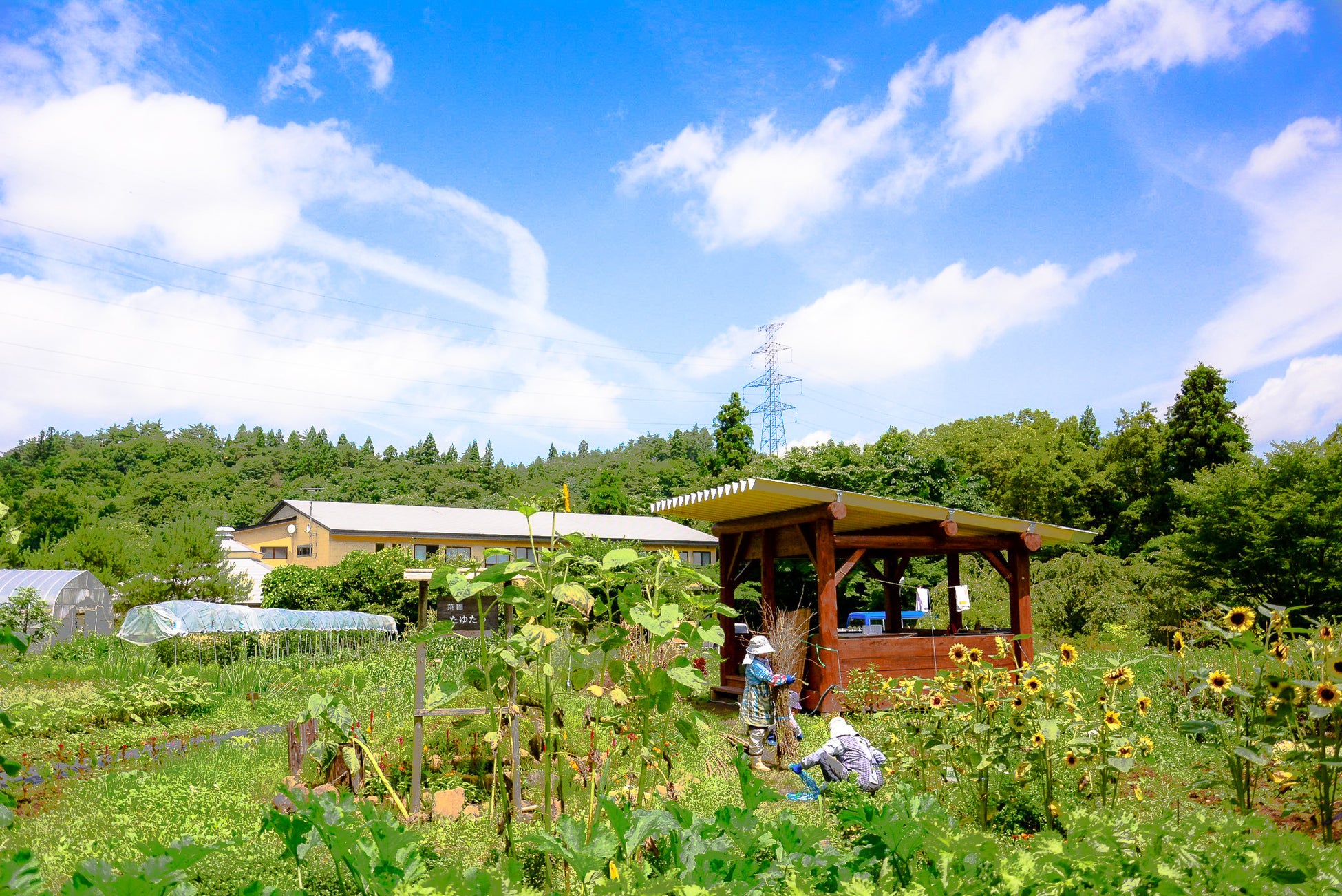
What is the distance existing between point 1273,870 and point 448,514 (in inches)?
1229

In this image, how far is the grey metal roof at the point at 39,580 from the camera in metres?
17.7

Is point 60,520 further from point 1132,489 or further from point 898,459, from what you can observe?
point 1132,489

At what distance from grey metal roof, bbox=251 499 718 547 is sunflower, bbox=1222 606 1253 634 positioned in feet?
76.4

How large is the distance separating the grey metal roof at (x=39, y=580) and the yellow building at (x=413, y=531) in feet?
27.4

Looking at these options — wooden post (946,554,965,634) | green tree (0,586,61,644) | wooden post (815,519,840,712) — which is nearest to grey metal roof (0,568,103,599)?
green tree (0,586,61,644)

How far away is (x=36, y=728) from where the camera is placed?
27.4 feet

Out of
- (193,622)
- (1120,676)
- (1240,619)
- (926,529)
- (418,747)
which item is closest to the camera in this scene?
(1240,619)

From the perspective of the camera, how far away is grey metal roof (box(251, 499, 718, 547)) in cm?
2853

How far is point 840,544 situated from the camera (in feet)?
32.3

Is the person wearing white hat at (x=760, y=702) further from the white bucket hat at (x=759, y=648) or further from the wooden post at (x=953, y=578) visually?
the wooden post at (x=953, y=578)

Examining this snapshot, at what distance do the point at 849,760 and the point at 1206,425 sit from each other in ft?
83.2

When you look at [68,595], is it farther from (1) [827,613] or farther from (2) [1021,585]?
(2) [1021,585]

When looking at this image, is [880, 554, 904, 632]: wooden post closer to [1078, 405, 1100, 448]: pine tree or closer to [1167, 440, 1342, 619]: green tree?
[1167, 440, 1342, 619]: green tree

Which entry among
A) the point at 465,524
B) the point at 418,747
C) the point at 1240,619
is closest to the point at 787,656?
the point at 418,747
